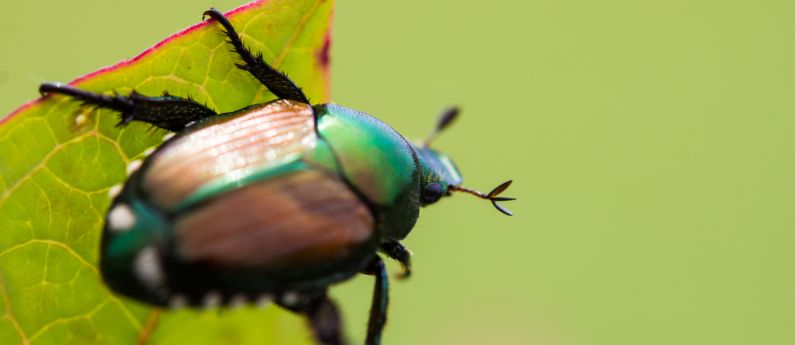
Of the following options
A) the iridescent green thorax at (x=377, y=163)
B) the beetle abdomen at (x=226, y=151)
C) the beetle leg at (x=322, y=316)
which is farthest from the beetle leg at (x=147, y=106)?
the beetle leg at (x=322, y=316)

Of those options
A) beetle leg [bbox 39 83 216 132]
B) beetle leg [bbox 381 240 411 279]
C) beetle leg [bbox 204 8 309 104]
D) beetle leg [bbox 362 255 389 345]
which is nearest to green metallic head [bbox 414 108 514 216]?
beetle leg [bbox 381 240 411 279]

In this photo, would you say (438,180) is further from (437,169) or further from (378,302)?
(378,302)

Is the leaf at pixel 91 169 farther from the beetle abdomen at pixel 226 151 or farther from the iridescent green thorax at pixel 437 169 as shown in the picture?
the iridescent green thorax at pixel 437 169

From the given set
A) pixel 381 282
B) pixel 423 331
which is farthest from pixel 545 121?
pixel 381 282

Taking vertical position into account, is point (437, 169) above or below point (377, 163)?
below

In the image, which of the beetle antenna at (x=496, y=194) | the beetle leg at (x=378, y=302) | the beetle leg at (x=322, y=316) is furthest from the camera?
the beetle antenna at (x=496, y=194)

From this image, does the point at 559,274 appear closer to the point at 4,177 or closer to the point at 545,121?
the point at 545,121

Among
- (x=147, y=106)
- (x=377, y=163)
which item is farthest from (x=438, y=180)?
(x=147, y=106)
